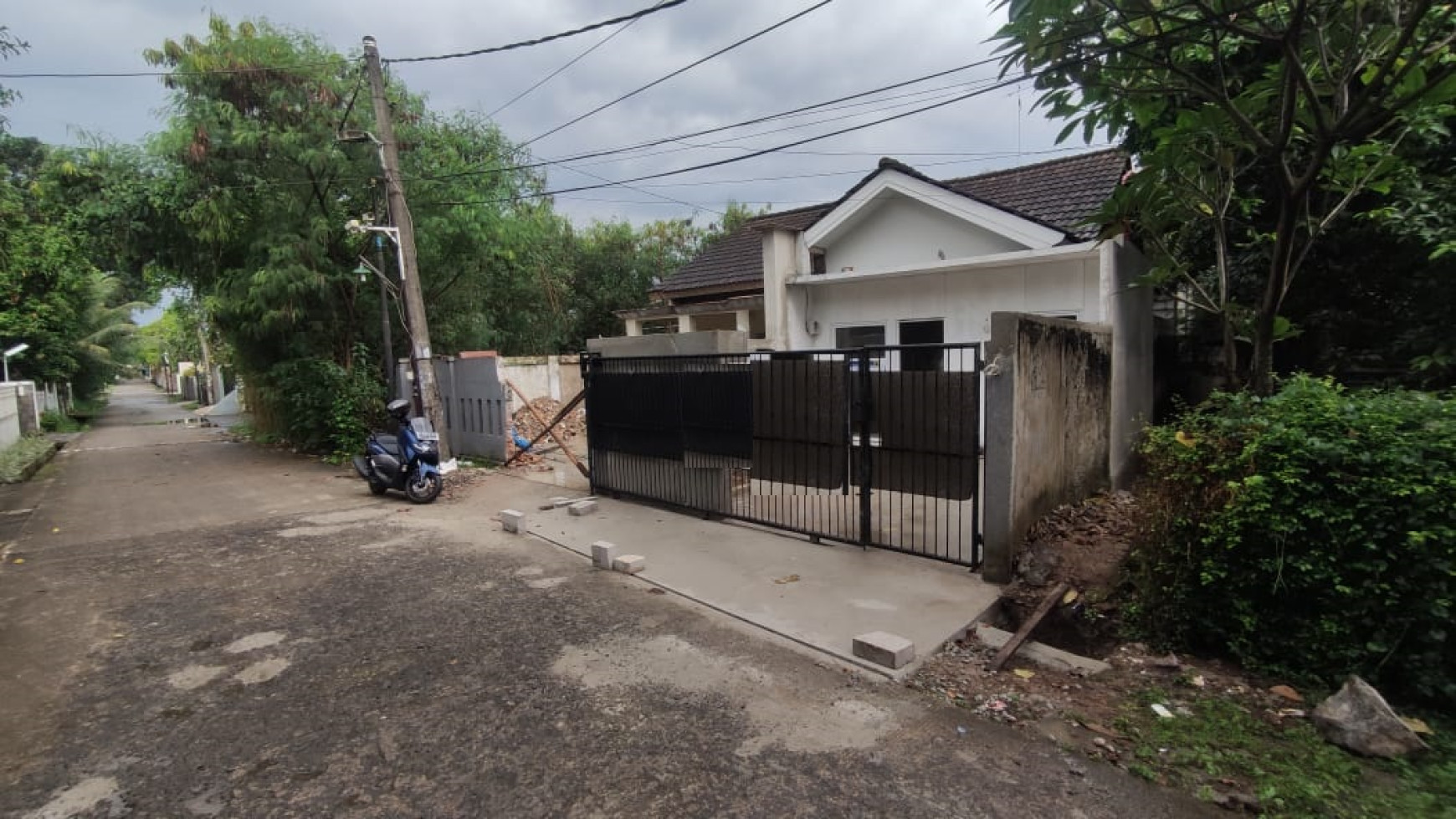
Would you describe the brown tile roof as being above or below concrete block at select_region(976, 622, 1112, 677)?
above

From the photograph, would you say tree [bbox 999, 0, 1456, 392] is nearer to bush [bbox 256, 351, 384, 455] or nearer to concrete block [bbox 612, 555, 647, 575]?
concrete block [bbox 612, 555, 647, 575]

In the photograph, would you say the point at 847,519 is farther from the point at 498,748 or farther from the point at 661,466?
the point at 498,748

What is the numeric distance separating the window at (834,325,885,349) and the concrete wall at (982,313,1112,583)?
4.09m

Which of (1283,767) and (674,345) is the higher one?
(674,345)

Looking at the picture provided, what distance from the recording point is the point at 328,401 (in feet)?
42.3

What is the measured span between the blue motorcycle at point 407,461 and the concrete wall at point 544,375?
4663 millimetres

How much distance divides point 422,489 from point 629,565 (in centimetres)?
465

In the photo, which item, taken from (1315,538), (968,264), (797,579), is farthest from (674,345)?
(1315,538)

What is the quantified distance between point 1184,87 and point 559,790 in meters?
5.02

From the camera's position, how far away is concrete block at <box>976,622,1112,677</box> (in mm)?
3719

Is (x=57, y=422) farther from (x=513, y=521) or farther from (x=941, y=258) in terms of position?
(x=941, y=258)

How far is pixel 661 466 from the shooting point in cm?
752

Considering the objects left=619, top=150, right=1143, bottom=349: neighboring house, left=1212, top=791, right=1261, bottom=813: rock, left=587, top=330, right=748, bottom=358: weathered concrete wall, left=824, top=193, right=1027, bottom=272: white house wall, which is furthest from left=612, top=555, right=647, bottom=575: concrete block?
left=824, top=193, right=1027, bottom=272: white house wall

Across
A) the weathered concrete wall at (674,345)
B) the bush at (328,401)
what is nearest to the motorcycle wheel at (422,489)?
the weathered concrete wall at (674,345)
